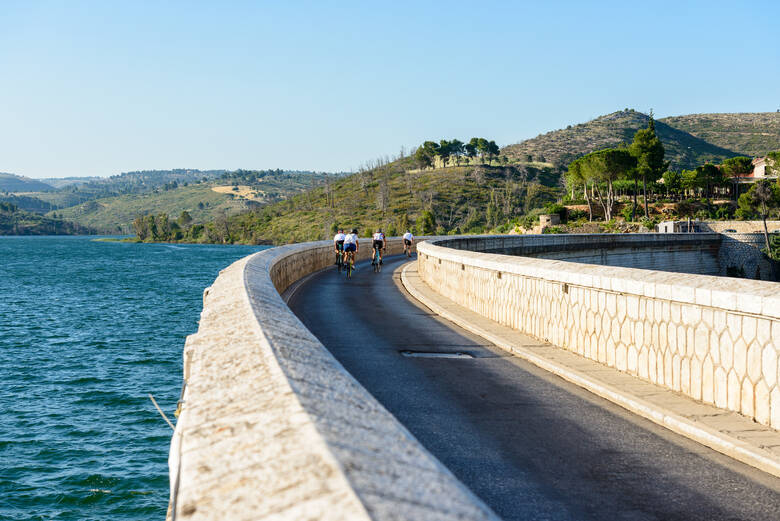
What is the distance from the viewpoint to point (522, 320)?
14.0m

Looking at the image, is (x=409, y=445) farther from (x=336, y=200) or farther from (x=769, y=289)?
(x=336, y=200)

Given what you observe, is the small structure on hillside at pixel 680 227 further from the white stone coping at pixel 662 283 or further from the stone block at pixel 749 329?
the stone block at pixel 749 329

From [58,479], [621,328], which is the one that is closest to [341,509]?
[621,328]

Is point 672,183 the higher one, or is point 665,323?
point 672,183

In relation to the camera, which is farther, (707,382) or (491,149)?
(491,149)

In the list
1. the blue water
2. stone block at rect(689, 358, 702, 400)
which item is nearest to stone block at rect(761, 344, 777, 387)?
stone block at rect(689, 358, 702, 400)

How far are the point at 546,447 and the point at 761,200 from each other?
268ft

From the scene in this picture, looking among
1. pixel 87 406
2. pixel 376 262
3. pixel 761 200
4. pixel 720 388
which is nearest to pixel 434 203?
pixel 761 200

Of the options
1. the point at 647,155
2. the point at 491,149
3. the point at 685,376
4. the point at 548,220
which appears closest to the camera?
the point at 685,376

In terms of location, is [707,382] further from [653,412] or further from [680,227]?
[680,227]

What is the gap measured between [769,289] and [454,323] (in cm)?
927

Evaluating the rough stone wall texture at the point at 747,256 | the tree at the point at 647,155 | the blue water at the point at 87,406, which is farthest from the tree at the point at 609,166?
the blue water at the point at 87,406

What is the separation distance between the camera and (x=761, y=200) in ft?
253

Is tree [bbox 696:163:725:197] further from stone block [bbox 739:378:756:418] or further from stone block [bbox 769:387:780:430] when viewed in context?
stone block [bbox 769:387:780:430]
